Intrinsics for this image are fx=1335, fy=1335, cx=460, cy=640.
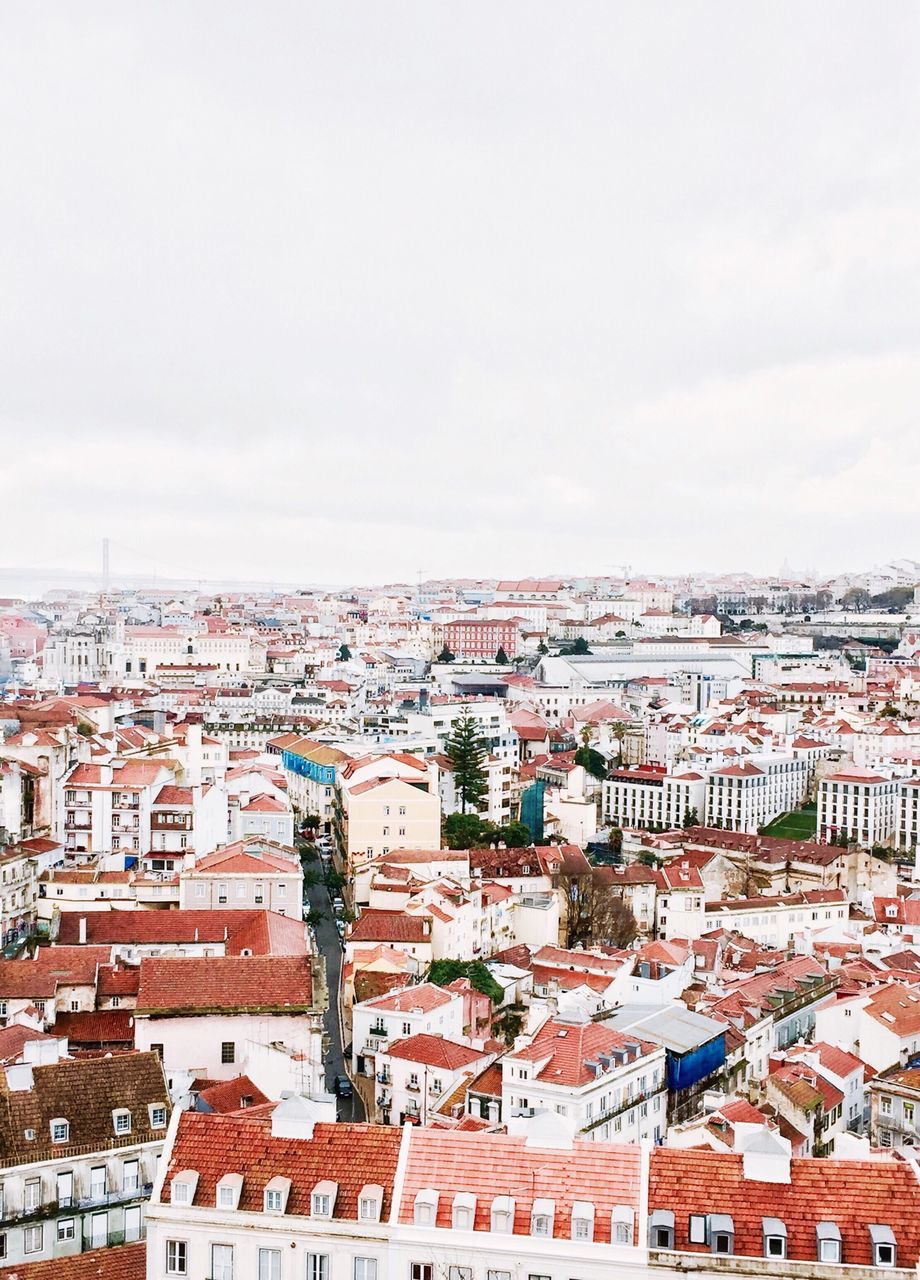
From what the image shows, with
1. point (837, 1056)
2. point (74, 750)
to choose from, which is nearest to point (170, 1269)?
point (837, 1056)

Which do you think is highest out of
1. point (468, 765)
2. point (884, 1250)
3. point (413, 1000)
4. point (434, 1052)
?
point (884, 1250)

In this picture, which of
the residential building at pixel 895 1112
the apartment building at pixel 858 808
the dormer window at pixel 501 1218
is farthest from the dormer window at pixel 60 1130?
the apartment building at pixel 858 808

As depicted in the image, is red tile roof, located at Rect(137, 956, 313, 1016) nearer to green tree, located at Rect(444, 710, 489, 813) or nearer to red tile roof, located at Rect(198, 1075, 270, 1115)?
red tile roof, located at Rect(198, 1075, 270, 1115)

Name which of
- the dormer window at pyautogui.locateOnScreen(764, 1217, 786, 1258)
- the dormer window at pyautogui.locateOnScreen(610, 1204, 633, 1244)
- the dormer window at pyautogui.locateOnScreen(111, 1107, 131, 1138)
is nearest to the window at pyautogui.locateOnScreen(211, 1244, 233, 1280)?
the dormer window at pyautogui.locateOnScreen(111, 1107, 131, 1138)

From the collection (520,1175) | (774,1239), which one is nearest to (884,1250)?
(774,1239)

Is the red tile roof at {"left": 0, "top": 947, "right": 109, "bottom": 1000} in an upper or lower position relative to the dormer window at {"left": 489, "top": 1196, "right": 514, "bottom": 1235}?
lower

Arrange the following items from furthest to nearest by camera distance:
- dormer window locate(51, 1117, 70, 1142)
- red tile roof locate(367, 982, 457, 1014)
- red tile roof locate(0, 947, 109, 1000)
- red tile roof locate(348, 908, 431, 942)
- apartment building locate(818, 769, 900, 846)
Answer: apartment building locate(818, 769, 900, 846) < red tile roof locate(348, 908, 431, 942) < red tile roof locate(367, 982, 457, 1014) < red tile roof locate(0, 947, 109, 1000) < dormer window locate(51, 1117, 70, 1142)

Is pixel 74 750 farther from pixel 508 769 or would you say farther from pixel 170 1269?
pixel 170 1269

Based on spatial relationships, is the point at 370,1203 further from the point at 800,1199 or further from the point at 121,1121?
the point at 121,1121
